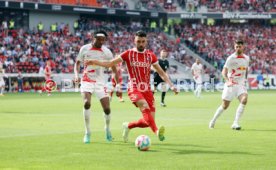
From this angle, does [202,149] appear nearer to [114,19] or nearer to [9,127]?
[9,127]

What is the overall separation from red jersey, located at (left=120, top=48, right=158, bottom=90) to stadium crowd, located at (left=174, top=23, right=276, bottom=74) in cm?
5460

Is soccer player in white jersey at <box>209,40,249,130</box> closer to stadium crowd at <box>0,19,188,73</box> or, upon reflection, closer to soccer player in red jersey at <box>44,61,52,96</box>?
soccer player in red jersey at <box>44,61,52,96</box>

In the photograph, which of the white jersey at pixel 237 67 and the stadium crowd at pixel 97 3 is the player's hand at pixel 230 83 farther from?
the stadium crowd at pixel 97 3

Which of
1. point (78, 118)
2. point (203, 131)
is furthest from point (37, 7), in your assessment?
point (203, 131)

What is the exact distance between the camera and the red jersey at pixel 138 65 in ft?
49.2

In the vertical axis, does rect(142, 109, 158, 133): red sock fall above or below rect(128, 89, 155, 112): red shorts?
below

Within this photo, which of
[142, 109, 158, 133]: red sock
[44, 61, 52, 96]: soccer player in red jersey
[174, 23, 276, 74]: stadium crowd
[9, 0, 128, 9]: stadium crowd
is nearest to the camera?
[142, 109, 158, 133]: red sock

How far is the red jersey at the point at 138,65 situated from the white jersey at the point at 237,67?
5686mm

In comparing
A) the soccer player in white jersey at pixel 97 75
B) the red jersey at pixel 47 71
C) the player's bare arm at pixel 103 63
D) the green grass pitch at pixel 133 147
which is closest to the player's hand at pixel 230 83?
the green grass pitch at pixel 133 147

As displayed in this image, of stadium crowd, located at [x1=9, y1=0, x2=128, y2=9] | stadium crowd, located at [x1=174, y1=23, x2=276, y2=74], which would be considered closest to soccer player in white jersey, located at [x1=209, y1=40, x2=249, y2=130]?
stadium crowd, located at [x1=9, y1=0, x2=128, y2=9]

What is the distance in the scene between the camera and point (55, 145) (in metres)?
14.7

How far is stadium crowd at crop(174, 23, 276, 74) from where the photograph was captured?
233 ft

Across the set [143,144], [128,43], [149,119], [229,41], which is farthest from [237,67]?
[229,41]

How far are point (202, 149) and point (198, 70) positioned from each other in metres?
30.6
